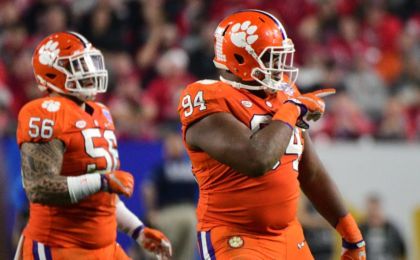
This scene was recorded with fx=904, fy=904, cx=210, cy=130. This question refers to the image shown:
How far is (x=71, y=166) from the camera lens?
470cm

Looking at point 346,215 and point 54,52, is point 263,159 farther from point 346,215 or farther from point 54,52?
point 54,52

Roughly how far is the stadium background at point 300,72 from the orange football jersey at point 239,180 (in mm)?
3284

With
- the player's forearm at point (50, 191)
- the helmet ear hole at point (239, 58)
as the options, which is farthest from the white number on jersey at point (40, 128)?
the helmet ear hole at point (239, 58)

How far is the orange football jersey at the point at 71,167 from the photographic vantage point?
15.3 feet

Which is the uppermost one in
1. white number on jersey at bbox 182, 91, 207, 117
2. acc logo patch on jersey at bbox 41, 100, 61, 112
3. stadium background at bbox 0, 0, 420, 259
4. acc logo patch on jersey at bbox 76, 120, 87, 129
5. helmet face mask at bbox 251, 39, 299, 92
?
helmet face mask at bbox 251, 39, 299, 92

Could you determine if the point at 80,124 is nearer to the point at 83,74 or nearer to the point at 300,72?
the point at 83,74

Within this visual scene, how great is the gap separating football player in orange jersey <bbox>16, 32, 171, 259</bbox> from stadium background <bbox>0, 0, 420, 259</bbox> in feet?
7.40

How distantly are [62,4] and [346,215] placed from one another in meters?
5.39

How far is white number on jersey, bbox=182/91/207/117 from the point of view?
394 centimetres

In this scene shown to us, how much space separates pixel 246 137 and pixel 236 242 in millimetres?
497

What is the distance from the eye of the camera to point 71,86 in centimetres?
489

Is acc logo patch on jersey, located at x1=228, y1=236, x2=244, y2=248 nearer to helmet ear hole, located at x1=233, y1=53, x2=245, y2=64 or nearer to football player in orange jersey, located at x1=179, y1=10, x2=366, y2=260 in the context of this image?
football player in orange jersey, located at x1=179, y1=10, x2=366, y2=260

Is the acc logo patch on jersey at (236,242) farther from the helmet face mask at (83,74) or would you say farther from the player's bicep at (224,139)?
the helmet face mask at (83,74)

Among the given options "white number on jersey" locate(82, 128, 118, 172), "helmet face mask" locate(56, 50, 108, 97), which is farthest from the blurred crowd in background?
"white number on jersey" locate(82, 128, 118, 172)
